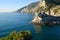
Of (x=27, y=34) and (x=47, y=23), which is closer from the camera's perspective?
(x=27, y=34)

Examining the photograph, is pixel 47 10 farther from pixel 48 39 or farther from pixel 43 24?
pixel 48 39

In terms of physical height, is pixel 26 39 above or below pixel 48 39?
above

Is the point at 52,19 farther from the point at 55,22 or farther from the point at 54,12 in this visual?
the point at 54,12

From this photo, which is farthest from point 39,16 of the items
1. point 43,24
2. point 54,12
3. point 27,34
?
point 27,34

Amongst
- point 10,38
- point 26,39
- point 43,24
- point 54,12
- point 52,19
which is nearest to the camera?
point 10,38

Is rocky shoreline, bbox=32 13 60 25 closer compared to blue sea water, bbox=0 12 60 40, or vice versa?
blue sea water, bbox=0 12 60 40

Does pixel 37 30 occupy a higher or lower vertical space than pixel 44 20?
lower

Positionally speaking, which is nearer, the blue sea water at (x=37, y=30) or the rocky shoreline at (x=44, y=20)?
the blue sea water at (x=37, y=30)

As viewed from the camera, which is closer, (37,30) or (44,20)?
(37,30)

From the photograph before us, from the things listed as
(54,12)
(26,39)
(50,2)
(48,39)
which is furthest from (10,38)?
(50,2)

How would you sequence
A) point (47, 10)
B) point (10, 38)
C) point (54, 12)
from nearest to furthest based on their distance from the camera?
point (10, 38) → point (54, 12) → point (47, 10)
